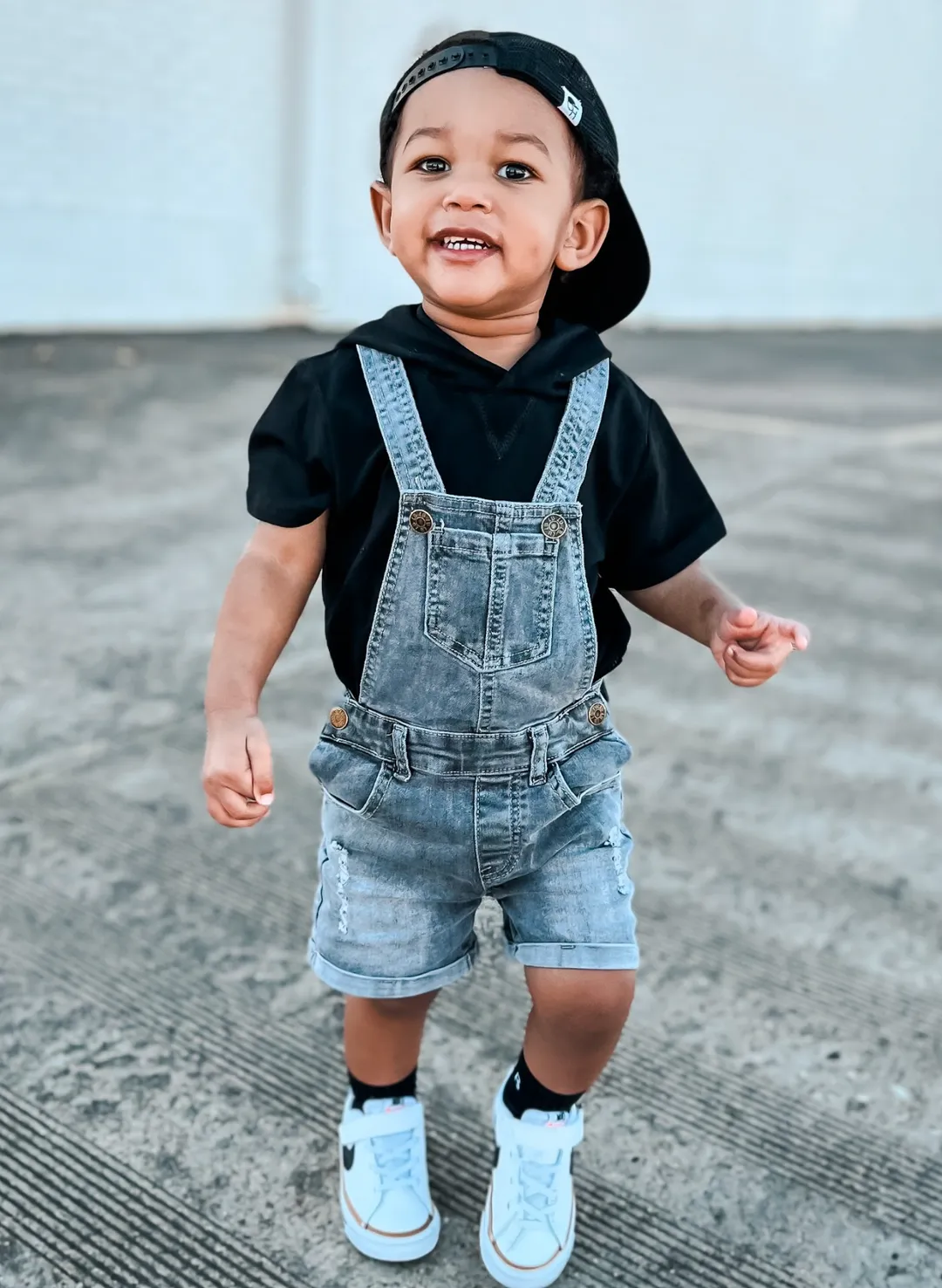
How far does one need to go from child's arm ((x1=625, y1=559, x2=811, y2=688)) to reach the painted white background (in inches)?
282

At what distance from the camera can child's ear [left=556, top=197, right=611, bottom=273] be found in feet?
5.49

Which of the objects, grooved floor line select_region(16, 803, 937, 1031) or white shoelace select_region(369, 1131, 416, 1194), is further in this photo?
grooved floor line select_region(16, 803, 937, 1031)

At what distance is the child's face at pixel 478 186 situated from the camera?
5.10 ft

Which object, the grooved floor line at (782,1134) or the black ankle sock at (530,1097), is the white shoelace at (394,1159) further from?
the grooved floor line at (782,1134)

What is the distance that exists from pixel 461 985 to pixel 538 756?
0.78m

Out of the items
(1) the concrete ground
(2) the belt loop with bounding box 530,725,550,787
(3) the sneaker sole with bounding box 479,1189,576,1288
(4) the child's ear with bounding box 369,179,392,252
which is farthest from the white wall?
(3) the sneaker sole with bounding box 479,1189,576,1288

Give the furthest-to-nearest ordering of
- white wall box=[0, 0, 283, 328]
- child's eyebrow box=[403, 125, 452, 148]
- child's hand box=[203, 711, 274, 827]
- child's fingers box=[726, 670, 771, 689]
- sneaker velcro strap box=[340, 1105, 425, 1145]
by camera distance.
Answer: white wall box=[0, 0, 283, 328] → sneaker velcro strap box=[340, 1105, 425, 1145] → child's fingers box=[726, 670, 771, 689] → child's eyebrow box=[403, 125, 452, 148] → child's hand box=[203, 711, 274, 827]

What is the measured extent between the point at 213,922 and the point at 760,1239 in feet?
3.50

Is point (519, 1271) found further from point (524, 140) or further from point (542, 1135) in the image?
point (524, 140)

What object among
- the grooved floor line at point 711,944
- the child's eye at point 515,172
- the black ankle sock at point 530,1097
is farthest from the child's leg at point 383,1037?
the child's eye at point 515,172

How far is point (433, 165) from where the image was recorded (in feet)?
5.22

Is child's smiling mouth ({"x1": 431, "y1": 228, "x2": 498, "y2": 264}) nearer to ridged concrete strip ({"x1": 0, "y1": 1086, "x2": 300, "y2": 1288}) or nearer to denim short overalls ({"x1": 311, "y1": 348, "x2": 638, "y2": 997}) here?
denim short overalls ({"x1": 311, "y1": 348, "x2": 638, "y2": 997})

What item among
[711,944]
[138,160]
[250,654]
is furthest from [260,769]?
[138,160]

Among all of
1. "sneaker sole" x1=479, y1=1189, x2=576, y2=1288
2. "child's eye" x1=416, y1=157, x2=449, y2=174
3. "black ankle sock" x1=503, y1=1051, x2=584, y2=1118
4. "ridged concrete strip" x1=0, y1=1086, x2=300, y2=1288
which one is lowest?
"ridged concrete strip" x1=0, y1=1086, x2=300, y2=1288
